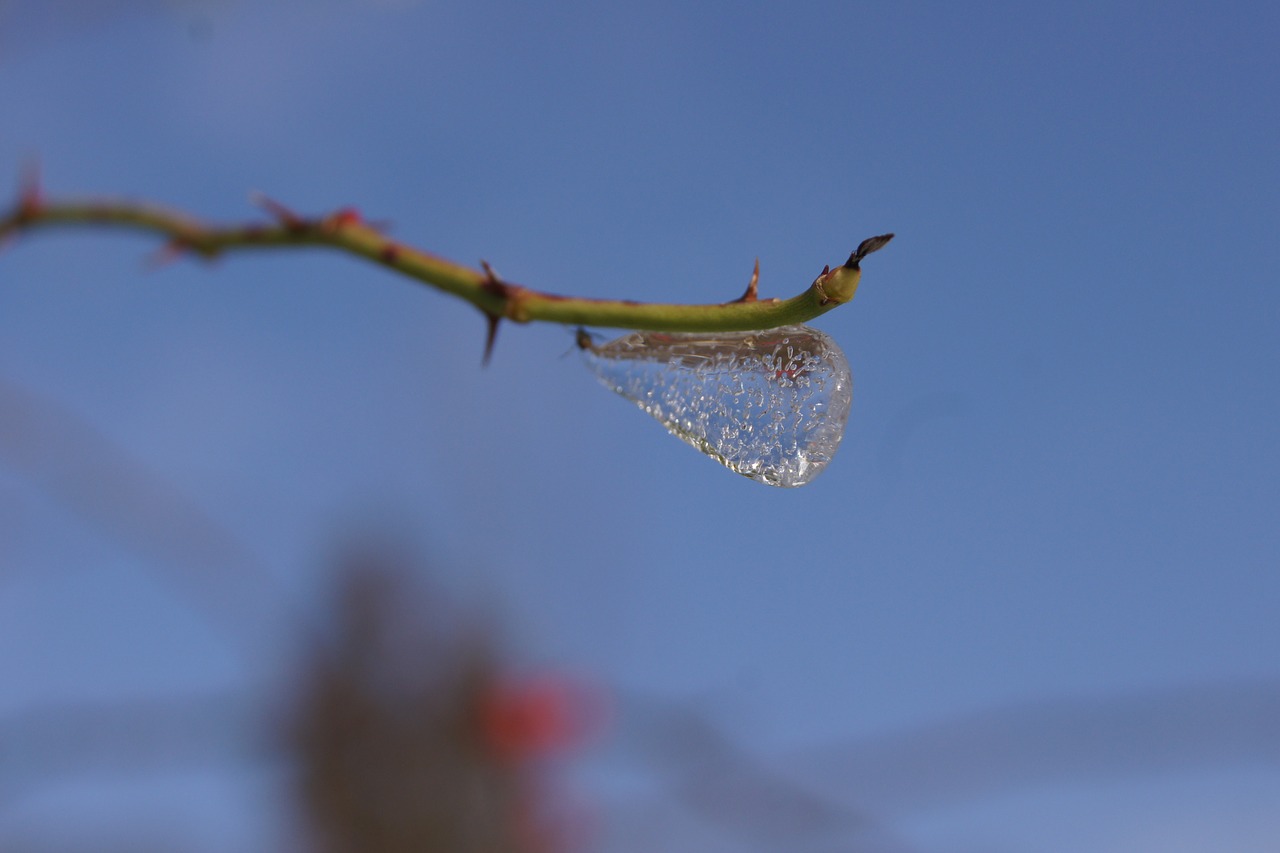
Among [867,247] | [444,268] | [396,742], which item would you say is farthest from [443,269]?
[396,742]

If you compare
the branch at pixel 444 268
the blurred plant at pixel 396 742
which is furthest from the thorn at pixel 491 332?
the blurred plant at pixel 396 742

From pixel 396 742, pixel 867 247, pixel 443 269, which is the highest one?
pixel 396 742

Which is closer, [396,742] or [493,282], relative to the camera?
[493,282]

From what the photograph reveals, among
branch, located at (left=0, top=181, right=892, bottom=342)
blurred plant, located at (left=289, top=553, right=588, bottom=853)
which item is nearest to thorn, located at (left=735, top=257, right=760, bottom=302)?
branch, located at (left=0, top=181, right=892, bottom=342)

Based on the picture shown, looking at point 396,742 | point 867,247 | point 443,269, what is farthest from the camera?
point 396,742

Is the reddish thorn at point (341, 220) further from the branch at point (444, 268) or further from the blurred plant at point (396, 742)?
the blurred plant at point (396, 742)

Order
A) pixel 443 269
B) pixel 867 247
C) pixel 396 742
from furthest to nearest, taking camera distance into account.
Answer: pixel 396 742, pixel 443 269, pixel 867 247

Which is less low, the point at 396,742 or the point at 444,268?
the point at 396,742

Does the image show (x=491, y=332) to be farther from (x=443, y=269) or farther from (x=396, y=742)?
(x=396, y=742)

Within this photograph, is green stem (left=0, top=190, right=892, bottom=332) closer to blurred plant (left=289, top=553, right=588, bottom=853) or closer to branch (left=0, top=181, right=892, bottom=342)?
branch (left=0, top=181, right=892, bottom=342)
